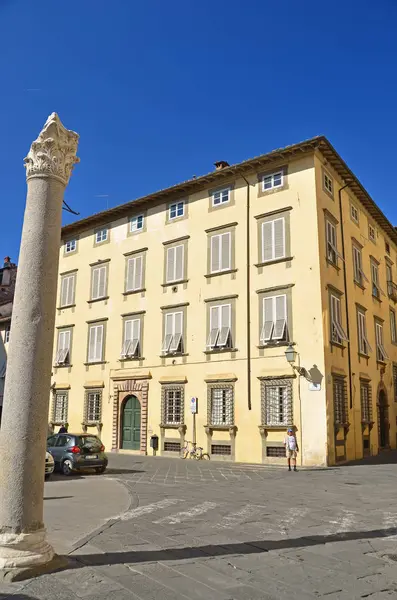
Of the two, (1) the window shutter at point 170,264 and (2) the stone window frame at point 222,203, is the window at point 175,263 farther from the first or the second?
(2) the stone window frame at point 222,203

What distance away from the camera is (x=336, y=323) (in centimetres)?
2170

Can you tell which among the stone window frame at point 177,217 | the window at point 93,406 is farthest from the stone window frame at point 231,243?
the window at point 93,406

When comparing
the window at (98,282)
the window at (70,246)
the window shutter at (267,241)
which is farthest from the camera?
the window at (70,246)

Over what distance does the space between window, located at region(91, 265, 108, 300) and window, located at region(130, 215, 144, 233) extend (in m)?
2.64

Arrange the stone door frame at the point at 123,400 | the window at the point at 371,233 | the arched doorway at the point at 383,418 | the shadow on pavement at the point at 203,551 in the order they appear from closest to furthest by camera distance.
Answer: the shadow on pavement at the point at 203,551 → the stone door frame at the point at 123,400 → the arched doorway at the point at 383,418 → the window at the point at 371,233

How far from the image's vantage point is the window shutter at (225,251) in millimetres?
23781

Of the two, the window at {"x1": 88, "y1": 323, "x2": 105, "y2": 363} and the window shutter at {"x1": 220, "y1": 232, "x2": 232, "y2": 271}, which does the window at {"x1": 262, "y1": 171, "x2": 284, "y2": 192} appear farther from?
the window at {"x1": 88, "y1": 323, "x2": 105, "y2": 363}

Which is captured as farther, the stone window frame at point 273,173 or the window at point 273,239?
the stone window frame at point 273,173

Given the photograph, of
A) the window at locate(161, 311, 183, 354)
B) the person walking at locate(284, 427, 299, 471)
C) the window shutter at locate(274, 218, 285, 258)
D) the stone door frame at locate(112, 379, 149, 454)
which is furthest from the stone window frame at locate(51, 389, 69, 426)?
the person walking at locate(284, 427, 299, 471)

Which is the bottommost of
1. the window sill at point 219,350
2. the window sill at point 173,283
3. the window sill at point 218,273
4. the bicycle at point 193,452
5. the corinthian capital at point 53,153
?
the bicycle at point 193,452

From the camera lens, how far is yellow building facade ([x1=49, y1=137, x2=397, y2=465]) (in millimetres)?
21109

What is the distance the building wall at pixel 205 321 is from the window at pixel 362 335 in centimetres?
497

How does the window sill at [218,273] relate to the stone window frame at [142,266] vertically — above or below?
below

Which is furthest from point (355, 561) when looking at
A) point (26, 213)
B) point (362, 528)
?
point (26, 213)
